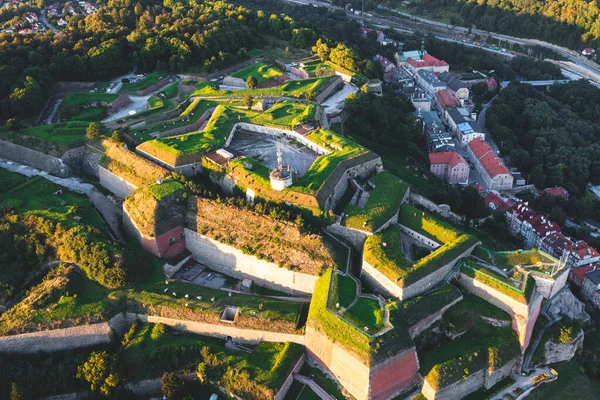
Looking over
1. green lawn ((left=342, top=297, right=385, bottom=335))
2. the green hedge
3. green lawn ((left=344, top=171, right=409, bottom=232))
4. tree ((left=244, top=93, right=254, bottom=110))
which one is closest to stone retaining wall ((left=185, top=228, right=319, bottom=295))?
green lawn ((left=342, top=297, right=385, bottom=335))

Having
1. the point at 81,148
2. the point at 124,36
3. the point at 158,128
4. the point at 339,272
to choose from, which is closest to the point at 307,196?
the point at 339,272

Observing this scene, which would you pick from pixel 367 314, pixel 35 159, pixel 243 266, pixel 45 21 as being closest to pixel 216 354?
pixel 243 266

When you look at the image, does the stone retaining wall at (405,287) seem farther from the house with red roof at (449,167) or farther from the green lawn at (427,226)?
the house with red roof at (449,167)

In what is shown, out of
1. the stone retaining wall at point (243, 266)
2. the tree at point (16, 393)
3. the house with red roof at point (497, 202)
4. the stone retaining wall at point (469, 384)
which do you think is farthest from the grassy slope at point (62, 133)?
the house with red roof at point (497, 202)

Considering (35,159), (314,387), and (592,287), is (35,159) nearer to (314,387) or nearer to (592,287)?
(314,387)

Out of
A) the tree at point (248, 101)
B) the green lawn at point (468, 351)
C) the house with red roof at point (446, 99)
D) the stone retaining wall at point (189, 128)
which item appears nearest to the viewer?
the green lawn at point (468, 351)

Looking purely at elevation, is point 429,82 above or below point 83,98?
above
